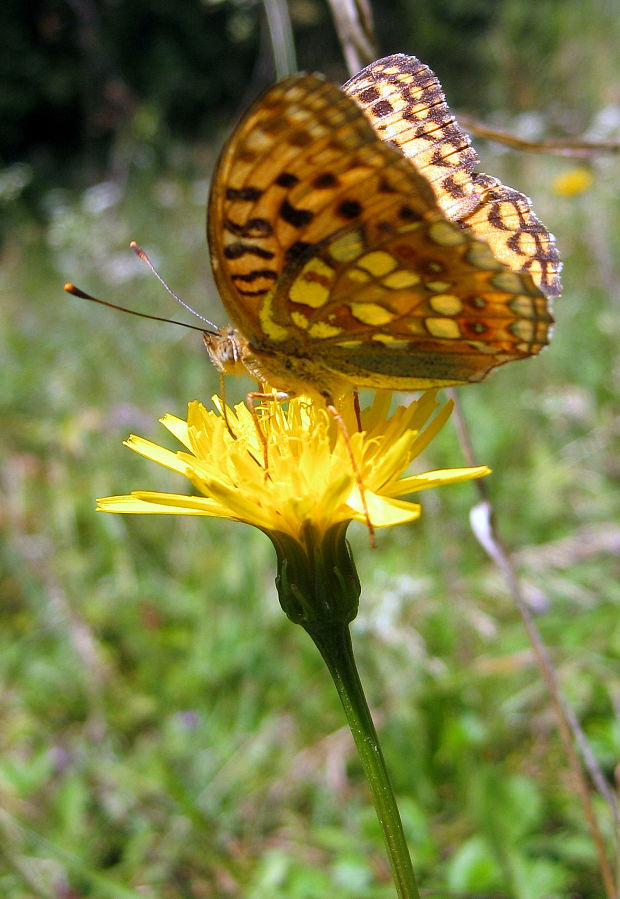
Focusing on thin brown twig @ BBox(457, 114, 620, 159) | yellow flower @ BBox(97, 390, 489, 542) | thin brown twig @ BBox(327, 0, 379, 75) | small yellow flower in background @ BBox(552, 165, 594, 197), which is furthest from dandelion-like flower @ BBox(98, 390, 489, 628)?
small yellow flower in background @ BBox(552, 165, 594, 197)

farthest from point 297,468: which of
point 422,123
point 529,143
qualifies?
point 529,143

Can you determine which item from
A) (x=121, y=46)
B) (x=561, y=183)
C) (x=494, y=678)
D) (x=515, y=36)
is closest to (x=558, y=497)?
(x=494, y=678)

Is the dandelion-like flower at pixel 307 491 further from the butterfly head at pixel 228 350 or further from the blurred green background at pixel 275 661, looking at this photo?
the blurred green background at pixel 275 661

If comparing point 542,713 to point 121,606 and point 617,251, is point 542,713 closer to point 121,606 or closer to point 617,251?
point 121,606

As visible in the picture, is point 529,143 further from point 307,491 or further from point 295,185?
point 307,491

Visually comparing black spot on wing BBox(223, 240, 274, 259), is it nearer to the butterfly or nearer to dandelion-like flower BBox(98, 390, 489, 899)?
the butterfly

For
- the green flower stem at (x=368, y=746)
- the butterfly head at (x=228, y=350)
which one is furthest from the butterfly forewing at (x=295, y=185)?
the green flower stem at (x=368, y=746)
